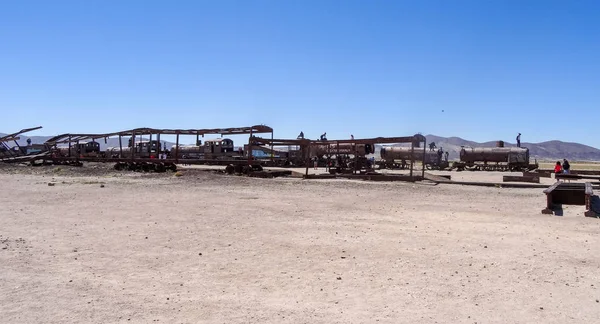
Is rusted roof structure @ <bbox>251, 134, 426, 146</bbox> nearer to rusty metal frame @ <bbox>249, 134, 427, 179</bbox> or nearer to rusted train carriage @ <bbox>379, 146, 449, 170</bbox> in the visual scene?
rusty metal frame @ <bbox>249, 134, 427, 179</bbox>

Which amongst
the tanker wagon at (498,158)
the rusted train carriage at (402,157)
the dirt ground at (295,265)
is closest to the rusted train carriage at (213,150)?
the rusted train carriage at (402,157)

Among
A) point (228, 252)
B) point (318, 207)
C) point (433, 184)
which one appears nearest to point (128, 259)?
point (228, 252)

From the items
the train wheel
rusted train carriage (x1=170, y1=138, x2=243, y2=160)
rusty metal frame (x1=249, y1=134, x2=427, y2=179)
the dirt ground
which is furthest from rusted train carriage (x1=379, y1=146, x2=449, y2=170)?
the dirt ground

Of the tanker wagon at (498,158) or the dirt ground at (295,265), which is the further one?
the tanker wagon at (498,158)

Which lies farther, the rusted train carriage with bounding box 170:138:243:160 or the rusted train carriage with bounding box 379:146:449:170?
the rusted train carriage with bounding box 170:138:243:160

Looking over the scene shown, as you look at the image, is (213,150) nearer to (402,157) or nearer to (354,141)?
(402,157)

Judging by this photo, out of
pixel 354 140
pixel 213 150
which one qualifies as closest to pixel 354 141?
pixel 354 140

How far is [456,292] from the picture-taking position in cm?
606

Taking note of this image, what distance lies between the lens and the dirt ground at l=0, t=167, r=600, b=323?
17.7 feet

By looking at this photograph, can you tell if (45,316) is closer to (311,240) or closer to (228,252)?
(228,252)

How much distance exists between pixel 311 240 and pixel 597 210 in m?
9.01

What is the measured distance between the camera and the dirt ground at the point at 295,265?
17.7ft

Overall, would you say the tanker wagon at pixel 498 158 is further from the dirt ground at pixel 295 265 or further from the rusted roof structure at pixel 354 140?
the dirt ground at pixel 295 265

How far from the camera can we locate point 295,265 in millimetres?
7410
